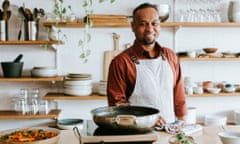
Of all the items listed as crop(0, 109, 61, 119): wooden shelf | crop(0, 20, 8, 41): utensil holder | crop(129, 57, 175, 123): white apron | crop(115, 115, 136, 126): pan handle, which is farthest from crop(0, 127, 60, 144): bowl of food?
crop(0, 20, 8, 41): utensil holder

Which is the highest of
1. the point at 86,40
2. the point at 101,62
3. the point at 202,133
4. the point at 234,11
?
the point at 234,11

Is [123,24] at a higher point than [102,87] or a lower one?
higher

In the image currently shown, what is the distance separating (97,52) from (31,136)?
83.8 inches

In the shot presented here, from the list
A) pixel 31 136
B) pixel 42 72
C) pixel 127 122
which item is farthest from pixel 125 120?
pixel 42 72

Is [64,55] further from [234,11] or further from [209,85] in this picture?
[234,11]

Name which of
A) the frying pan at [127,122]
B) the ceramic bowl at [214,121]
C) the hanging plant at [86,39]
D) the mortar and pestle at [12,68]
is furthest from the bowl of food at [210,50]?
the frying pan at [127,122]

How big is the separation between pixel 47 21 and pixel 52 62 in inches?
17.1

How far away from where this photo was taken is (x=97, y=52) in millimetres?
3564

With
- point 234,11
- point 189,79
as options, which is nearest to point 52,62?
point 189,79

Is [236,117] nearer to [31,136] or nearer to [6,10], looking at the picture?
[6,10]

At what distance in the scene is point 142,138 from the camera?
1470mm

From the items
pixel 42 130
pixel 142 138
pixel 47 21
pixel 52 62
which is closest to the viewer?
pixel 142 138

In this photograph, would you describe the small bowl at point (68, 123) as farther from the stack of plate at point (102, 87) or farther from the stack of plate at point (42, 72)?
the stack of plate at point (42, 72)

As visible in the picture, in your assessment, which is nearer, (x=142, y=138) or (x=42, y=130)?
(x=142, y=138)
